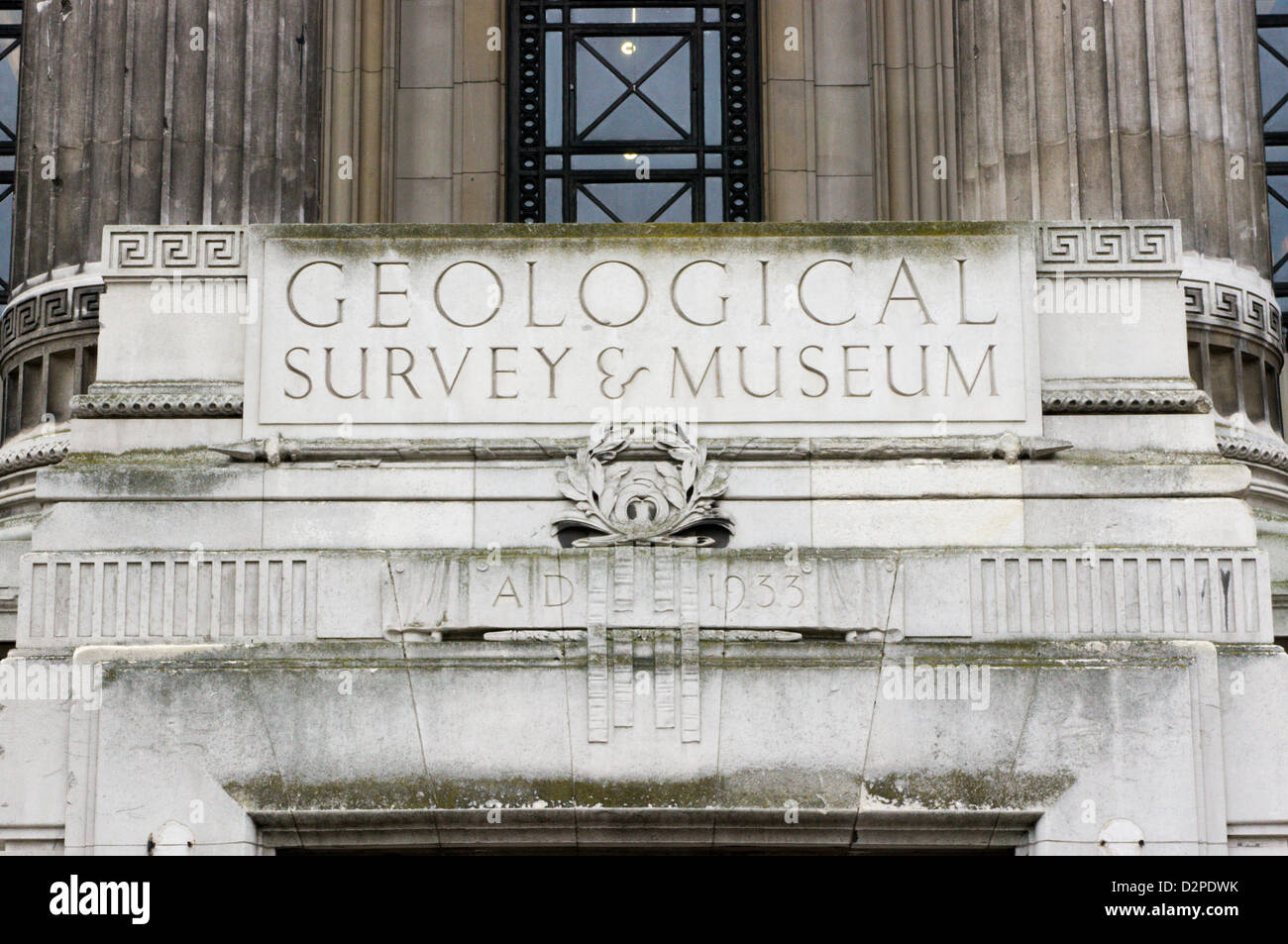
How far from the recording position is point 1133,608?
570 inches

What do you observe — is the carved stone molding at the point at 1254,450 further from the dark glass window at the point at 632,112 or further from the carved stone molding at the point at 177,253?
the carved stone molding at the point at 177,253

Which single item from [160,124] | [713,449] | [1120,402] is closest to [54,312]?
[160,124]

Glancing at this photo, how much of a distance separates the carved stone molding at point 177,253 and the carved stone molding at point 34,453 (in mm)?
3816

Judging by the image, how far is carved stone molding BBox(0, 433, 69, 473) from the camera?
19000 millimetres

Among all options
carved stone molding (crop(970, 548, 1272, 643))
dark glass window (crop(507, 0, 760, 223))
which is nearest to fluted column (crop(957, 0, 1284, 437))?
dark glass window (crop(507, 0, 760, 223))

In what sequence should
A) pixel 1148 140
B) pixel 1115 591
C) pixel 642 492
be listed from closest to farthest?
1. pixel 1115 591
2. pixel 642 492
3. pixel 1148 140

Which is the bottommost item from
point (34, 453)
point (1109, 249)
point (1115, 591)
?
point (1115, 591)

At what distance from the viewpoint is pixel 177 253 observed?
50.9ft

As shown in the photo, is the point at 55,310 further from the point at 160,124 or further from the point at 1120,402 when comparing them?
the point at 1120,402

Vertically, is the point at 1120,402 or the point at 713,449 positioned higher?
the point at 1120,402

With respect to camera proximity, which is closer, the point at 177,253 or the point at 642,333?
the point at 642,333

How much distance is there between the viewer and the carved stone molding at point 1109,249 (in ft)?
50.7

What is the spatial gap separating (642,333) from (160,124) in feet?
23.3

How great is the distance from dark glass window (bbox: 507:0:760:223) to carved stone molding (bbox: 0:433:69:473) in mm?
6349
